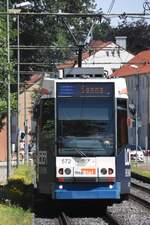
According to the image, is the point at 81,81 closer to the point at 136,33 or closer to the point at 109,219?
the point at 109,219

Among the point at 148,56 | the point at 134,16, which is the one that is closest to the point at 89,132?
the point at 134,16

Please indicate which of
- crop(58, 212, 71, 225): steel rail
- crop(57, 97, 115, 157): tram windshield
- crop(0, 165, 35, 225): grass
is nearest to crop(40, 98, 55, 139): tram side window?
crop(57, 97, 115, 157): tram windshield

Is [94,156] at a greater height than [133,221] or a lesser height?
greater

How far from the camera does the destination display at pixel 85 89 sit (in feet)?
72.3

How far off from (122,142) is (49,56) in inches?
1555

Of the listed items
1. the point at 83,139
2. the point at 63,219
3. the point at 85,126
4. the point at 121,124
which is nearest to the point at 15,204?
the point at 63,219

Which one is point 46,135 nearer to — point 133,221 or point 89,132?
point 89,132

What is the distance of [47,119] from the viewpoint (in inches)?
865

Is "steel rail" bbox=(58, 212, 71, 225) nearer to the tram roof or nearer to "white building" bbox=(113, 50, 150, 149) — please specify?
the tram roof

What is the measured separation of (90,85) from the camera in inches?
875

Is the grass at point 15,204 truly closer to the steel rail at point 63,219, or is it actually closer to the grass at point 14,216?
the grass at point 14,216

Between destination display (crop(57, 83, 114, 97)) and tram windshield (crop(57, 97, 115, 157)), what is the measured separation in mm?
131

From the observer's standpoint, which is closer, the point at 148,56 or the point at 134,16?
the point at 134,16

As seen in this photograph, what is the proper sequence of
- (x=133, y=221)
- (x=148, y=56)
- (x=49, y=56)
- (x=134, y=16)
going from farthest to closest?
(x=148, y=56) < (x=49, y=56) < (x=134, y=16) < (x=133, y=221)
